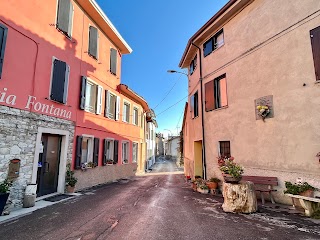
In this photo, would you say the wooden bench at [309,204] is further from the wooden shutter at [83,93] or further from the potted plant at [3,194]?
the wooden shutter at [83,93]

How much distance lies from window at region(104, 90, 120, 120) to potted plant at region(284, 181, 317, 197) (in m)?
10.1

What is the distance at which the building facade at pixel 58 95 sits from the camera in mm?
6410

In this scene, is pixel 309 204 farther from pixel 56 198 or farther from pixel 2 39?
pixel 2 39

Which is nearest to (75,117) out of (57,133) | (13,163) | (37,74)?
(57,133)

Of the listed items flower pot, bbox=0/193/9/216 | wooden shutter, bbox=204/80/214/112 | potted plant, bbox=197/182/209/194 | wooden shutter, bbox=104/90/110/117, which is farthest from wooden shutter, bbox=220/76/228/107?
flower pot, bbox=0/193/9/216

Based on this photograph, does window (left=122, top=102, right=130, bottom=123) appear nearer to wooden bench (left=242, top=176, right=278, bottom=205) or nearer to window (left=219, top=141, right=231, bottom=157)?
window (left=219, top=141, right=231, bottom=157)

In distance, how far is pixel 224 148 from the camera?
9703mm

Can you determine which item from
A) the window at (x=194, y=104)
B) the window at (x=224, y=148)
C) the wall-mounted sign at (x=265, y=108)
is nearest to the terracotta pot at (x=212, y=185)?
the window at (x=224, y=148)

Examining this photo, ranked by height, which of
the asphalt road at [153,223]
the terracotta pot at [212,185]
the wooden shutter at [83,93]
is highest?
the wooden shutter at [83,93]

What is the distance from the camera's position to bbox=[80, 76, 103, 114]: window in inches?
406

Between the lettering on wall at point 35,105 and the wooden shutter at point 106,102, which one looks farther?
the wooden shutter at point 106,102

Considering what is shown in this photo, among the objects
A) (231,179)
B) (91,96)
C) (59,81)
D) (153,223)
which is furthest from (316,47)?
(91,96)

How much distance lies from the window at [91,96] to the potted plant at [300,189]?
948 centimetres

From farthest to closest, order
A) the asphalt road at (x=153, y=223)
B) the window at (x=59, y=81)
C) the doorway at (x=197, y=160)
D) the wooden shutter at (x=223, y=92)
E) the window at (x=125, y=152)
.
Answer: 1. the window at (x=125, y=152)
2. the doorway at (x=197, y=160)
3. the wooden shutter at (x=223, y=92)
4. the window at (x=59, y=81)
5. the asphalt road at (x=153, y=223)
